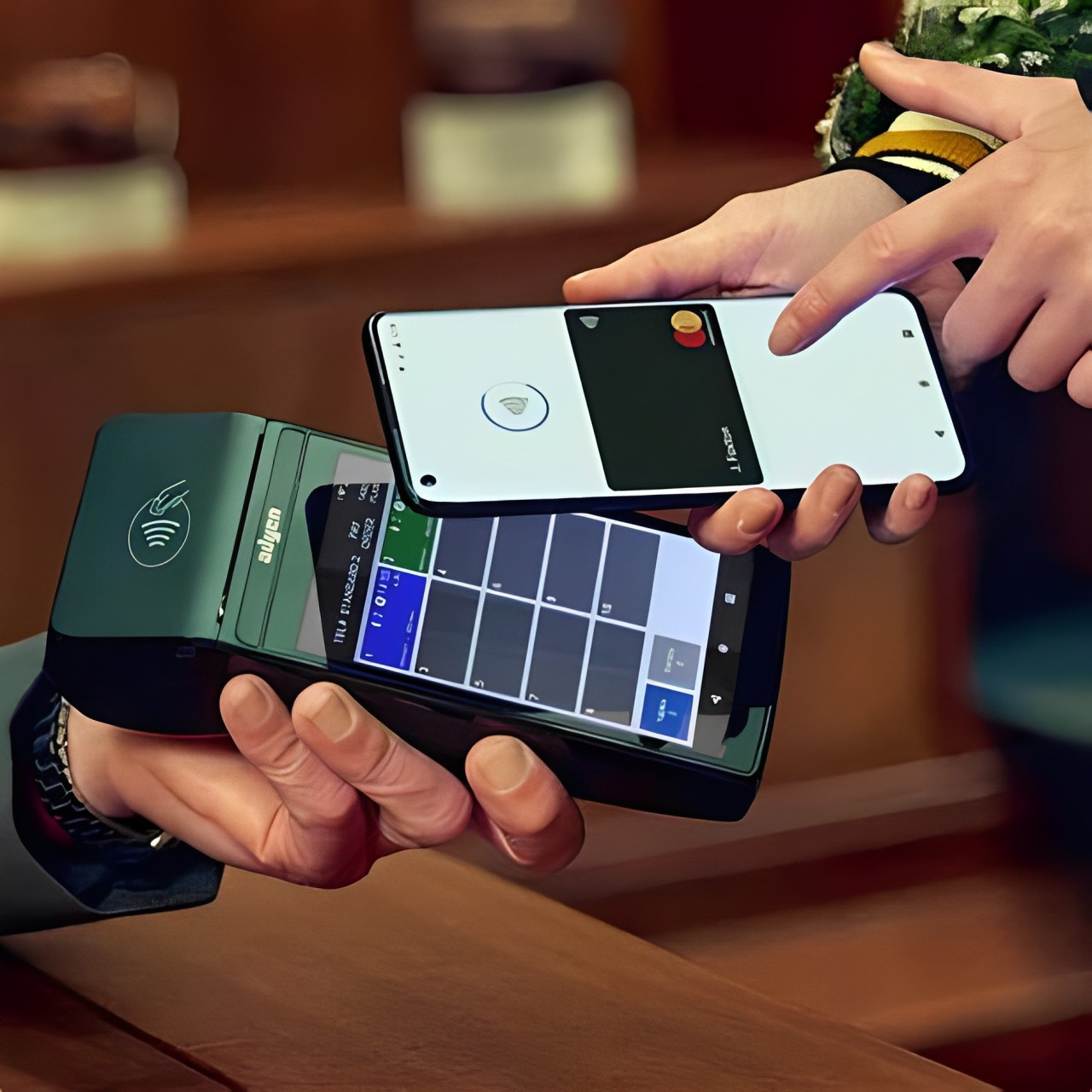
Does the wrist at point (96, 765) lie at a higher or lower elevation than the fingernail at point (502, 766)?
lower

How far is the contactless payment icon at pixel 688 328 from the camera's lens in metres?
0.29

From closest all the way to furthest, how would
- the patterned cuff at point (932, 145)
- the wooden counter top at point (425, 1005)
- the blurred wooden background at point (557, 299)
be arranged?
the wooden counter top at point (425, 1005), the patterned cuff at point (932, 145), the blurred wooden background at point (557, 299)

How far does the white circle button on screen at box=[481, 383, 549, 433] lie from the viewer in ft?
0.88

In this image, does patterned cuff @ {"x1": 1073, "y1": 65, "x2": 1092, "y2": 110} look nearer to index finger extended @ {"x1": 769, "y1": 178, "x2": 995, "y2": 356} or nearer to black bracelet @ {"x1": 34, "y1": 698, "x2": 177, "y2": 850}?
index finger extended @ {"x1": 769, "y1": 178, "x2": 995, "y2": 356}

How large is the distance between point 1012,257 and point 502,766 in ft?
0.48

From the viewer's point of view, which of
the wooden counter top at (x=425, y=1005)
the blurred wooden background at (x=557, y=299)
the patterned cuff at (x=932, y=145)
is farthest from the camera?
the blurred wooden background at (x=557, y=299)

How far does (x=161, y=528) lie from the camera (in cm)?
26

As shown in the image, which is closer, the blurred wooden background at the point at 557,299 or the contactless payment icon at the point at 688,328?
the contactless payment icon at the point at 688,328

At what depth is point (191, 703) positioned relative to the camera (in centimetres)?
26

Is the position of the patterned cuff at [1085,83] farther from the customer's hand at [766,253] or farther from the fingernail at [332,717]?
the fingernail at [332,717]

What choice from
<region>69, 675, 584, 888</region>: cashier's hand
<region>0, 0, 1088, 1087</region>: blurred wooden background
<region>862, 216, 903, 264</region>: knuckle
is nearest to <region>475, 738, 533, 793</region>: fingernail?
<region>69, 675, 584, 888</region>: cashier's hand

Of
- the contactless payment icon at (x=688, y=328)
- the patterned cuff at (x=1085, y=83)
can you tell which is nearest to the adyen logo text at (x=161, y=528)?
the contactless payment icon at (x=688, y=328)

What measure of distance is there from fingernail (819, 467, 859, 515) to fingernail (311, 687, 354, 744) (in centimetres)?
9

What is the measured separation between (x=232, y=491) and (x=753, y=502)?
0.31 ft
